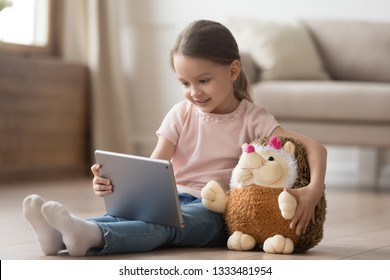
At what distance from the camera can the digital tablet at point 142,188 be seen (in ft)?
4.99

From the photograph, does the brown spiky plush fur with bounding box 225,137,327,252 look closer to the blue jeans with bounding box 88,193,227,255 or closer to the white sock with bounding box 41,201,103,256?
the blue jeans with bounding box 88,193,227,255

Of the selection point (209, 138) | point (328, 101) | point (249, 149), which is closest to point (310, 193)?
point (249, 149)

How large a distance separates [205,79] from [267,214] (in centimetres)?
33

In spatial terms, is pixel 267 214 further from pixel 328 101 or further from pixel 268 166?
pixel 328 101

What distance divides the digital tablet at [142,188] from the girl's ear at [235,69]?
330mm

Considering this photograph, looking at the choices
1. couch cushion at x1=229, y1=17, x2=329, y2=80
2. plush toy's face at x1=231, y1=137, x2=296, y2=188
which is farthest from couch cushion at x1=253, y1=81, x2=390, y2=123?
plush toy's face at x1=231, y1=137, x2=296, y2=188

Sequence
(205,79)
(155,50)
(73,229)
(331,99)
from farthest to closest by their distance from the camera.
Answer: (155,50) → (331,99) → (205,79) → (73,229)

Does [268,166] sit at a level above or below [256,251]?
above

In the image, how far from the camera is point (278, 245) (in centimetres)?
155

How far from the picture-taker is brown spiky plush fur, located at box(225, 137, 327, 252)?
61.8 inches

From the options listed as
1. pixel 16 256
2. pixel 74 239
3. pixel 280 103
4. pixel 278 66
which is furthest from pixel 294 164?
pixel 278 66

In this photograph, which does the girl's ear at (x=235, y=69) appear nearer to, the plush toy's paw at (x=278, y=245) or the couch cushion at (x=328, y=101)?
the plush toy's paw at (x=278, y=245)

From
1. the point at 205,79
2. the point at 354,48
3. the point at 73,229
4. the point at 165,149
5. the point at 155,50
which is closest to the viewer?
the point at 73,229

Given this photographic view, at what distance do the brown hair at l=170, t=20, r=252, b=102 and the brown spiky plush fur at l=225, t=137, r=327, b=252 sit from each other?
262 millimetres
